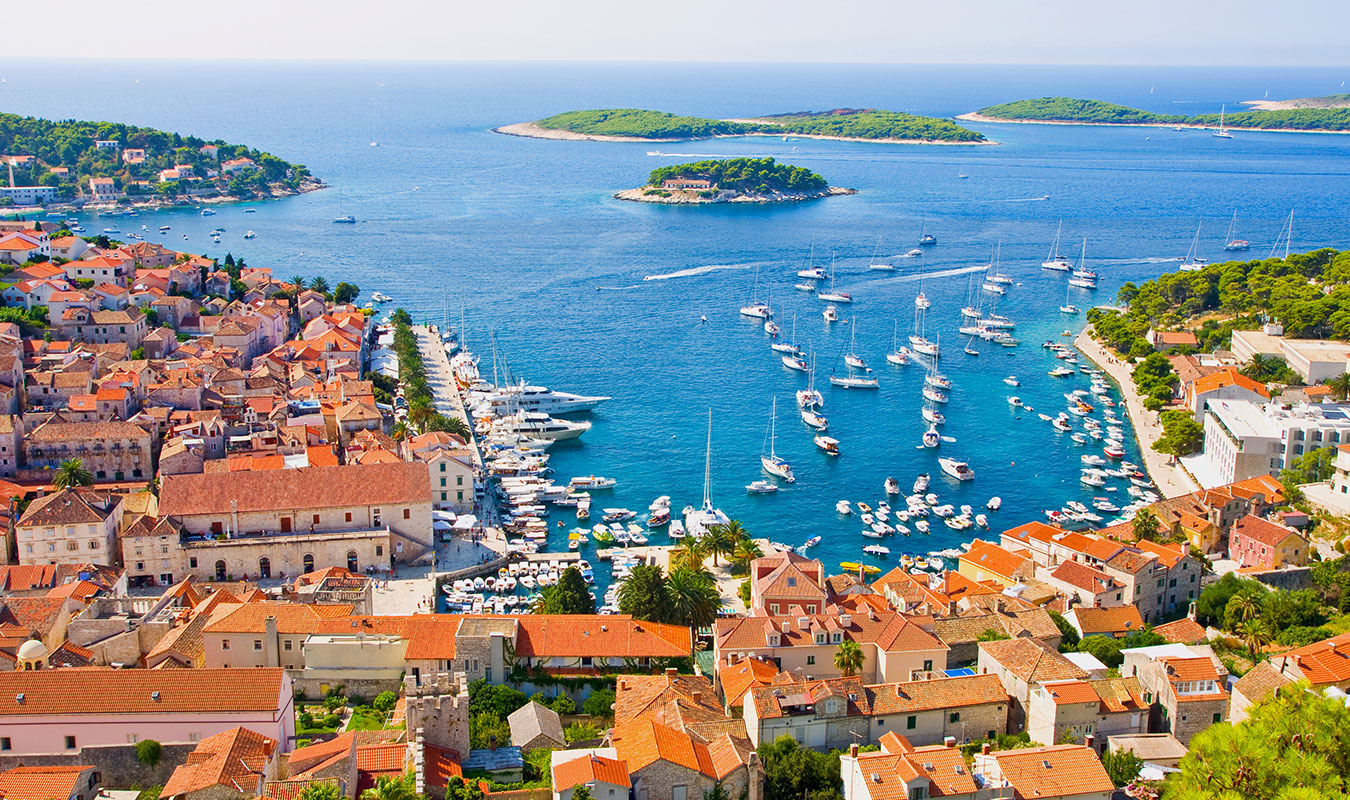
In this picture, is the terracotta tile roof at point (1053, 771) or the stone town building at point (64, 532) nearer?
the terracotta tile roof at point (1053, 771)

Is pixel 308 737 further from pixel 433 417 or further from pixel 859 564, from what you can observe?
pixel 433 417

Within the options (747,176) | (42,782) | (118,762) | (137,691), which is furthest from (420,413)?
(747,176)

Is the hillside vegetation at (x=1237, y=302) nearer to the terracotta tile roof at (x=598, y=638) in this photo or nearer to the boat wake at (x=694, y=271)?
the boat wake at (x=694, y=271)

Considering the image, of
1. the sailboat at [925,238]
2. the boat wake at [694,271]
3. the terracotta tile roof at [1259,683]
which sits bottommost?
the terracotta tile roof at [1259,683]

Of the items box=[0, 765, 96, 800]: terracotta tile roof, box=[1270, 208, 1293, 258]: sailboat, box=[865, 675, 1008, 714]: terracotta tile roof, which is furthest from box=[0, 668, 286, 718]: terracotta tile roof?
box=[1270, 208, 1293, 258]: sailboat

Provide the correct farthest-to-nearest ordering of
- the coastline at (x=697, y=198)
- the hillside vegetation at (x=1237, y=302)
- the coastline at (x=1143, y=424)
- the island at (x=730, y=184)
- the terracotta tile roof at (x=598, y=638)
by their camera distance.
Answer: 1. the island at (x=730, y=184)
2. the coastline at (x=697, y=198)
3. the hillside vegetation at (x=1237, y=302)
4. the coastline at (x=1143, y=424)
5. the terracotta tile roof at (x=598, y=638)

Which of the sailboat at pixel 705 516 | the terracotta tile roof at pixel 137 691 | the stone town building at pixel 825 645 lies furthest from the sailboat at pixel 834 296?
the terracotta tile roof at pixel 137 691

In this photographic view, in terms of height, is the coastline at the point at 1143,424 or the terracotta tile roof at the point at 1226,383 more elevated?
the terracotta tile roof at the point at 1226,383
